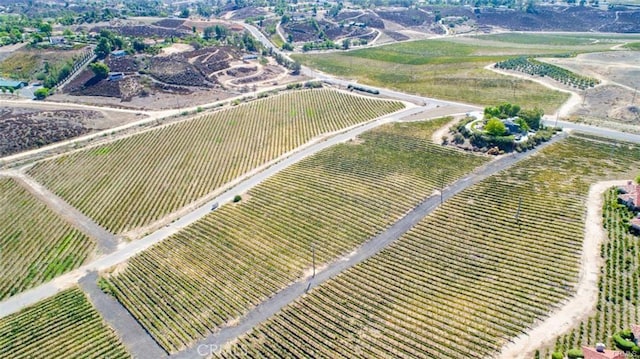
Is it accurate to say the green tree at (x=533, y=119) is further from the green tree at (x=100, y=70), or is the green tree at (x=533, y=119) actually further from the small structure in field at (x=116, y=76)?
the green tree at (x=100, y=70)

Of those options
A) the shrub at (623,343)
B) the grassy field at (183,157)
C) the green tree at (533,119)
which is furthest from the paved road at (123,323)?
the green tree at (533,119)

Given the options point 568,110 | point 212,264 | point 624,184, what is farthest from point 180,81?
point 624,184

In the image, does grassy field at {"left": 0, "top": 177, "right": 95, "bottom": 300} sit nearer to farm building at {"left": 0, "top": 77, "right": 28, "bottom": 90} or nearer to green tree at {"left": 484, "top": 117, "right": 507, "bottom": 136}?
green tree at {"left": 484, "top": 117, "right": 507, "bottom": 136}

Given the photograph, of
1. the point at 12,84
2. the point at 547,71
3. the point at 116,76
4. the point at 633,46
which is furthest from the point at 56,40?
the point at 633,46

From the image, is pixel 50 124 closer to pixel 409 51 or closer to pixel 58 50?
pixel 58 50

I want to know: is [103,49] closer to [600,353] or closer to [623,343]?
[600,353]

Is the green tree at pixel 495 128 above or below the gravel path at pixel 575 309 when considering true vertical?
above
